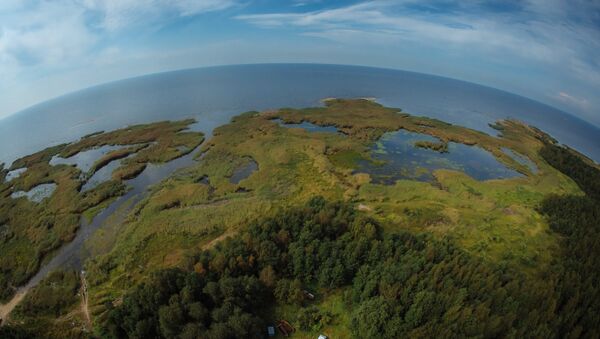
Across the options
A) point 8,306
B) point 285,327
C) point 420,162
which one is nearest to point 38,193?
point 8,306

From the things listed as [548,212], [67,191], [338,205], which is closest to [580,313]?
[338,205]

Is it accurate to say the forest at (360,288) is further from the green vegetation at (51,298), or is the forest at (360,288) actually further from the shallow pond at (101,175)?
the shallow pond at (101,175)

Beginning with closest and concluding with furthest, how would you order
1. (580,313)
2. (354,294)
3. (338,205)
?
(580,313)
(354,294)
(338,205)

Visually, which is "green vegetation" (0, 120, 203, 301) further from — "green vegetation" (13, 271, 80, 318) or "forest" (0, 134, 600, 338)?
"forest" (0, 134, 600, 338)

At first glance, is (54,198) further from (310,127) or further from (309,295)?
(310,127)

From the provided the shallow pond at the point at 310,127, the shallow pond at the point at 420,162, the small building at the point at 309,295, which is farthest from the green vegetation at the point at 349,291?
the shallow pond at the point at 310,127

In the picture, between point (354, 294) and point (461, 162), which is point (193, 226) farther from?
point (461, 162)

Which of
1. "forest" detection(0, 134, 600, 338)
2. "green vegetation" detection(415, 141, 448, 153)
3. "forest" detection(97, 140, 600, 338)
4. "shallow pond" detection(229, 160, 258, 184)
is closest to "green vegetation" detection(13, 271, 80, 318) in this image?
"forest" detection(0, 134, 600, 338)

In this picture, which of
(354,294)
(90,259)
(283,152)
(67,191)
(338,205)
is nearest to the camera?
(354,294)
